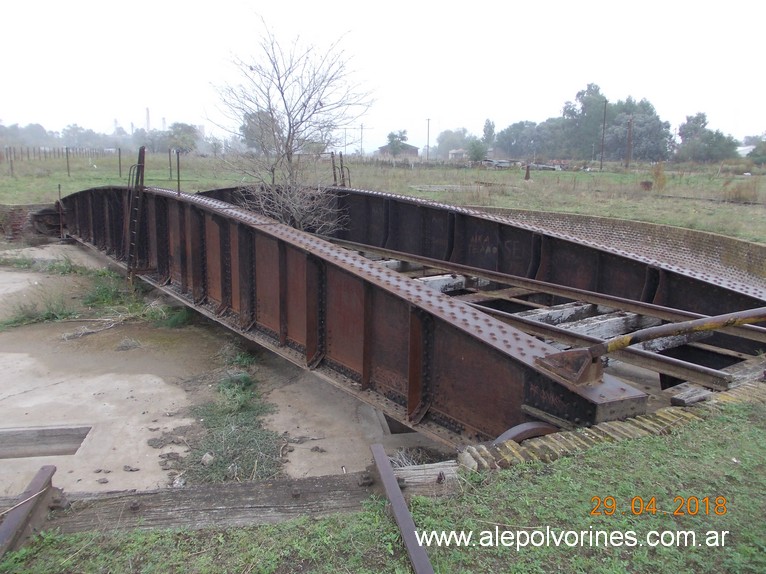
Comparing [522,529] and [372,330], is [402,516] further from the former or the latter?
[372,330]

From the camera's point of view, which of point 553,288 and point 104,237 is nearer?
point 553,288

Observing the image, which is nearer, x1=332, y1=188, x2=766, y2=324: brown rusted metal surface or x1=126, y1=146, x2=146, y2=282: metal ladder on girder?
x1=332, y1=188, x2=766, y2=324: brown rusted metal surface

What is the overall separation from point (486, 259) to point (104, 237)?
27.6 feet

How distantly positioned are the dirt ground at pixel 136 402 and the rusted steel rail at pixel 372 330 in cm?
59

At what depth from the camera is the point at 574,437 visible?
10.8 feet

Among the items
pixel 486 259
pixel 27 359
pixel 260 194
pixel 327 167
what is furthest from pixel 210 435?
pixel 327 167

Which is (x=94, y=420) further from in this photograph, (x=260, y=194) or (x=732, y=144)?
(x=732, y=144)

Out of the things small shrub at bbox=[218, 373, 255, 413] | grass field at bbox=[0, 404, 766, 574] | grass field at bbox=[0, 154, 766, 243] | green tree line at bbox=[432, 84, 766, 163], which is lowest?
small shrub at bbox=[218, 373, 255, 413]

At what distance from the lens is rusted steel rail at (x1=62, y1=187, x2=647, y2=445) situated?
12.4 ft

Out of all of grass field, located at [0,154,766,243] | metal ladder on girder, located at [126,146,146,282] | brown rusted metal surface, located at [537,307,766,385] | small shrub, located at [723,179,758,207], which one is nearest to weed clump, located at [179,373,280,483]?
brown rusted metal surface, located at [537,307,766,385]
